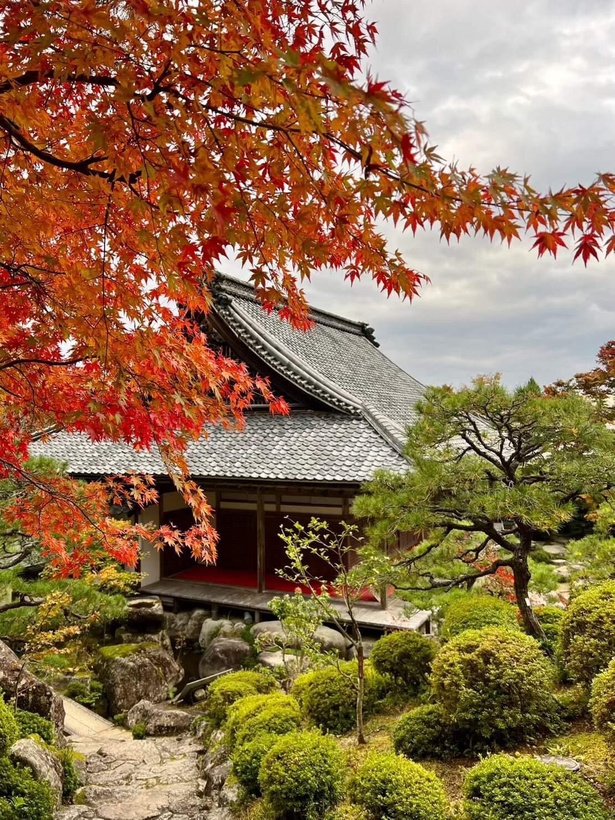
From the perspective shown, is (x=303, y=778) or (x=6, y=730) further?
(x=6, y=730)

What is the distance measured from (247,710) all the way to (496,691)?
264 centimetres

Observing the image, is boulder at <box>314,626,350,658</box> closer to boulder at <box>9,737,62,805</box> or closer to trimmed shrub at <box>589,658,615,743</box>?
boulder at <box>9,737,62,805</box>

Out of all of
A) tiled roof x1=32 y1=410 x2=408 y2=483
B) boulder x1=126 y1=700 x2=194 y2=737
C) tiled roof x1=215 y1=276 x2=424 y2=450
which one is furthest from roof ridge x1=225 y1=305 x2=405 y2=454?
boulder x1=126 y1=700 x2=194 y2=737

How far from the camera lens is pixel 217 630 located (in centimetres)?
965

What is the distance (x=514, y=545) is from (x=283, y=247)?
Result: 3734 millimetres

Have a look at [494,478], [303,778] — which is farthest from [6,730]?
[494,478]

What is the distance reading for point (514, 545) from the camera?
4.89 meters

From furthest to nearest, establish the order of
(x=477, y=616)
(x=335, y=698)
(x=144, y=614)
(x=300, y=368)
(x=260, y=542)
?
(x=300, y=368), (x=260, y=542), (x=144, y=614), (x=335, y=698), (x=477, y=616)

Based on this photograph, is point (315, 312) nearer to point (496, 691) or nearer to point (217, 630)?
point (217, 630)

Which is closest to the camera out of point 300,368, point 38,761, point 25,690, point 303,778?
point 303,778

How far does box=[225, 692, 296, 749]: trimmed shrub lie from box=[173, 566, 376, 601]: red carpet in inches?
191

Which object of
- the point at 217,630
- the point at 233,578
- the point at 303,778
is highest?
the point at 303,778

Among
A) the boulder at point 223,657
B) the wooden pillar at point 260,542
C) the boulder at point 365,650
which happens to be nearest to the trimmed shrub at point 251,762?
the boulder at point 365,650

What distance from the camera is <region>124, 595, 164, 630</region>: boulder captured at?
9.79 meters
